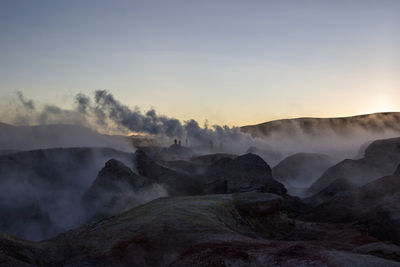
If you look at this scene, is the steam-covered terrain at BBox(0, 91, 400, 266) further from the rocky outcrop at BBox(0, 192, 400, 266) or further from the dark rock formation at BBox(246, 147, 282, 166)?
the dark rock formation at BBox(246, 147, 282, 166)

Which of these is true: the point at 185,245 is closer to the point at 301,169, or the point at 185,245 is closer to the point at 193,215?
the point at 193,215

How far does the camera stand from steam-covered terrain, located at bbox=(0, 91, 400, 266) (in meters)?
24.2

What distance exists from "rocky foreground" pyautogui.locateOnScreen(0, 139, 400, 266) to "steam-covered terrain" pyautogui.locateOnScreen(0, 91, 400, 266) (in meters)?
0.12

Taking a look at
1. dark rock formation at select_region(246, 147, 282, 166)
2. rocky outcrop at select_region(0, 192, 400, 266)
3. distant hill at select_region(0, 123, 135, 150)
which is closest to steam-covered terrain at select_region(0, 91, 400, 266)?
rocky outcrop at select_region(0, 192, 400, 266)

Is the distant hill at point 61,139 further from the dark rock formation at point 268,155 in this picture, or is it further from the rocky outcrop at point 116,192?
the rocky outcrop at point 116,192

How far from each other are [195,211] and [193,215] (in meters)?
1.41

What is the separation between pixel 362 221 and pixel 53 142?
162m

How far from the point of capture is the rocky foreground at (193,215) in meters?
23.8

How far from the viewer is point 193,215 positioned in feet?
102

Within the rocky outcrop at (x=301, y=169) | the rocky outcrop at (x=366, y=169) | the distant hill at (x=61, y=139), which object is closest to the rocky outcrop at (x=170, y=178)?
the rocky outcrop at (x=366, y=169)

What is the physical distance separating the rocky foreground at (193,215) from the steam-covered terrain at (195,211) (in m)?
0.12

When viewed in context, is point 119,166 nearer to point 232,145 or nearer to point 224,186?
point 224,186

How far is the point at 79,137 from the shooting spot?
160m

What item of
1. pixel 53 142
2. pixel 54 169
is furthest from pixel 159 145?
pixel 54 169
